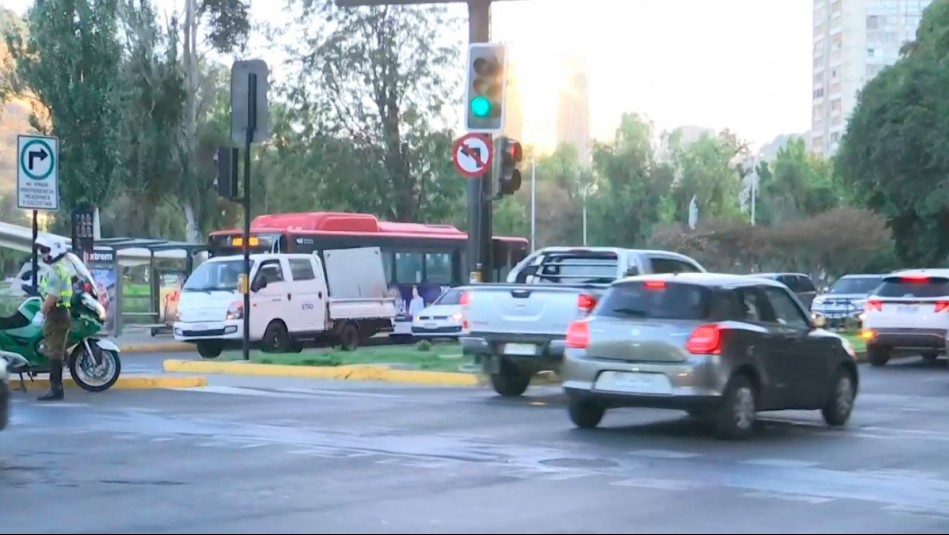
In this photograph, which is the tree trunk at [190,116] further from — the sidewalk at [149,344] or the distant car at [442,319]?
the distant car at [442,319]

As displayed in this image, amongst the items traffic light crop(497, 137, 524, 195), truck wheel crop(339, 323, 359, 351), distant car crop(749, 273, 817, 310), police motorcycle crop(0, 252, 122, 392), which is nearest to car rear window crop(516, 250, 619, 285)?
traffic light crop(497, 137, 524, 195)

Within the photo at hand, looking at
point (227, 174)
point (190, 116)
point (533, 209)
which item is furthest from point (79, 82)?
point (533, 209)

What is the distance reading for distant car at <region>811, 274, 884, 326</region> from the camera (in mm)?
40062

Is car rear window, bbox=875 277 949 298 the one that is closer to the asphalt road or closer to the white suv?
the white suv

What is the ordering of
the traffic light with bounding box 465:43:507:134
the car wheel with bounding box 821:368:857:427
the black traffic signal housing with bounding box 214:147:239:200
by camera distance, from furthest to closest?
the black traffic signal housing with bounding box 214:147:239:200 → the traffic light with bounding box 465:43:507:134 → the car wheel with bounding box 821:368:857:427

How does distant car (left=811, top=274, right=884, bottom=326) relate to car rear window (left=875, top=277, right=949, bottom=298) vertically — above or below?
below

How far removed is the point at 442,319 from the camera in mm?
31969

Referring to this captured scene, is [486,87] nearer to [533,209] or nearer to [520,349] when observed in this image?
[520,349]

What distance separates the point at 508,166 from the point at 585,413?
17.7 ft

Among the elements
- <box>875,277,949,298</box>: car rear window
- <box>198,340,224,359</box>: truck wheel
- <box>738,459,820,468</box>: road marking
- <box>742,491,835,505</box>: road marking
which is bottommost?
<box>198,340,224,359</box>: truck wheel

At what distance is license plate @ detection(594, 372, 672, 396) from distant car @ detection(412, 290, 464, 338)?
17.9 meters

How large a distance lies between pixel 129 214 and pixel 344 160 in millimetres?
11948

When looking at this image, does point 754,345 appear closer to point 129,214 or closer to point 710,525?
point 710,525

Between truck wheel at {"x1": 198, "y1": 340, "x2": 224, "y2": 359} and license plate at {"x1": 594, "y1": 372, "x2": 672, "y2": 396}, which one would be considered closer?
license plate at {"x1": 594, "y1": 372, "x2": 672, "y2": 396}
